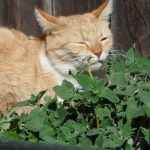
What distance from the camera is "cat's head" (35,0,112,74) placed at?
3.91 metres

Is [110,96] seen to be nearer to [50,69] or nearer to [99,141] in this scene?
[99,141]

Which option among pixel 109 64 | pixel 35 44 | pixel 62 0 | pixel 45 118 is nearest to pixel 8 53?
pixel 35 44

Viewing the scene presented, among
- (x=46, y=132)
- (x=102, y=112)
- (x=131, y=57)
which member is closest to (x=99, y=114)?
(x=102, y=112)

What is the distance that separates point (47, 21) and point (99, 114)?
6.21 ft

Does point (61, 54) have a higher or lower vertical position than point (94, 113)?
higher

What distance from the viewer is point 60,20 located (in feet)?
13.0

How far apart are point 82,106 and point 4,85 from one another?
192 cm

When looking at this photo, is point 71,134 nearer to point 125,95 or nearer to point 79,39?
point 125,95

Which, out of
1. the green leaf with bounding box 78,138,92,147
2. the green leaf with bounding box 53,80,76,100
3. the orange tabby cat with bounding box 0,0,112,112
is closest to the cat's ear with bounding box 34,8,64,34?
the orange tabby cat with bounding box 0,0,112,112

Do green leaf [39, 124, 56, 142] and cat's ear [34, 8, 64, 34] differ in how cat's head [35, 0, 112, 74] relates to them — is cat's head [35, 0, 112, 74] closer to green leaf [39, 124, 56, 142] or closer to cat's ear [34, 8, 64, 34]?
cat's ear [34, 8, 64, 34]

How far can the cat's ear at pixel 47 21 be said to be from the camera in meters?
3.81

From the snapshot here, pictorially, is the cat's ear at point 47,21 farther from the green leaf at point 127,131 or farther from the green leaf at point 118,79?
the green leaf at point 127,131

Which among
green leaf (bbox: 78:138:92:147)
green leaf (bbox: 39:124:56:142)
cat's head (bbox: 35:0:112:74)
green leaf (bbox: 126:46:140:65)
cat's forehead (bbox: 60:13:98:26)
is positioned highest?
cat's forehead (bbox: 60:13:98:26)

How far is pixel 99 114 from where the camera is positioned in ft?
6.77
